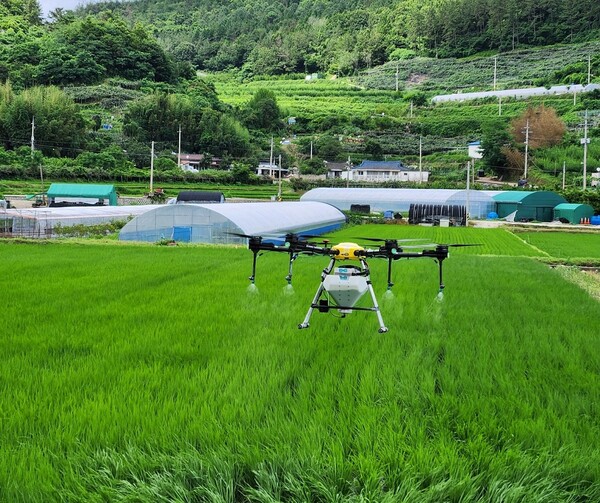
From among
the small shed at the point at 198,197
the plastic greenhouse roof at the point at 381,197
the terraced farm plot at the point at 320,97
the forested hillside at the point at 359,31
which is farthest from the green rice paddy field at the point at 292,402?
the forested hillside at the point at 359,31

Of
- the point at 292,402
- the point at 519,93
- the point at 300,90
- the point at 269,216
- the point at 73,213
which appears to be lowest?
the point at 292,402

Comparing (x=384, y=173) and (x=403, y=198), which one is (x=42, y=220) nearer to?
(x=403, y=198)

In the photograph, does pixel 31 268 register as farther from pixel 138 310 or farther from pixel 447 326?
pixel 447 326

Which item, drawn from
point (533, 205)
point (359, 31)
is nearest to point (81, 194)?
point (533, 205)

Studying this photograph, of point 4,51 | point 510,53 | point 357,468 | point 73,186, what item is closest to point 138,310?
point 357,468

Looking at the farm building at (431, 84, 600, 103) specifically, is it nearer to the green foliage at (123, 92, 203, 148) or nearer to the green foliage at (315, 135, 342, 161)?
the green foliage at (315, 135, 342, 161)

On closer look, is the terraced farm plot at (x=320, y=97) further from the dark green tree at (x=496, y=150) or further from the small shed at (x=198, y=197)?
the small shed at (x=198, y=197)
